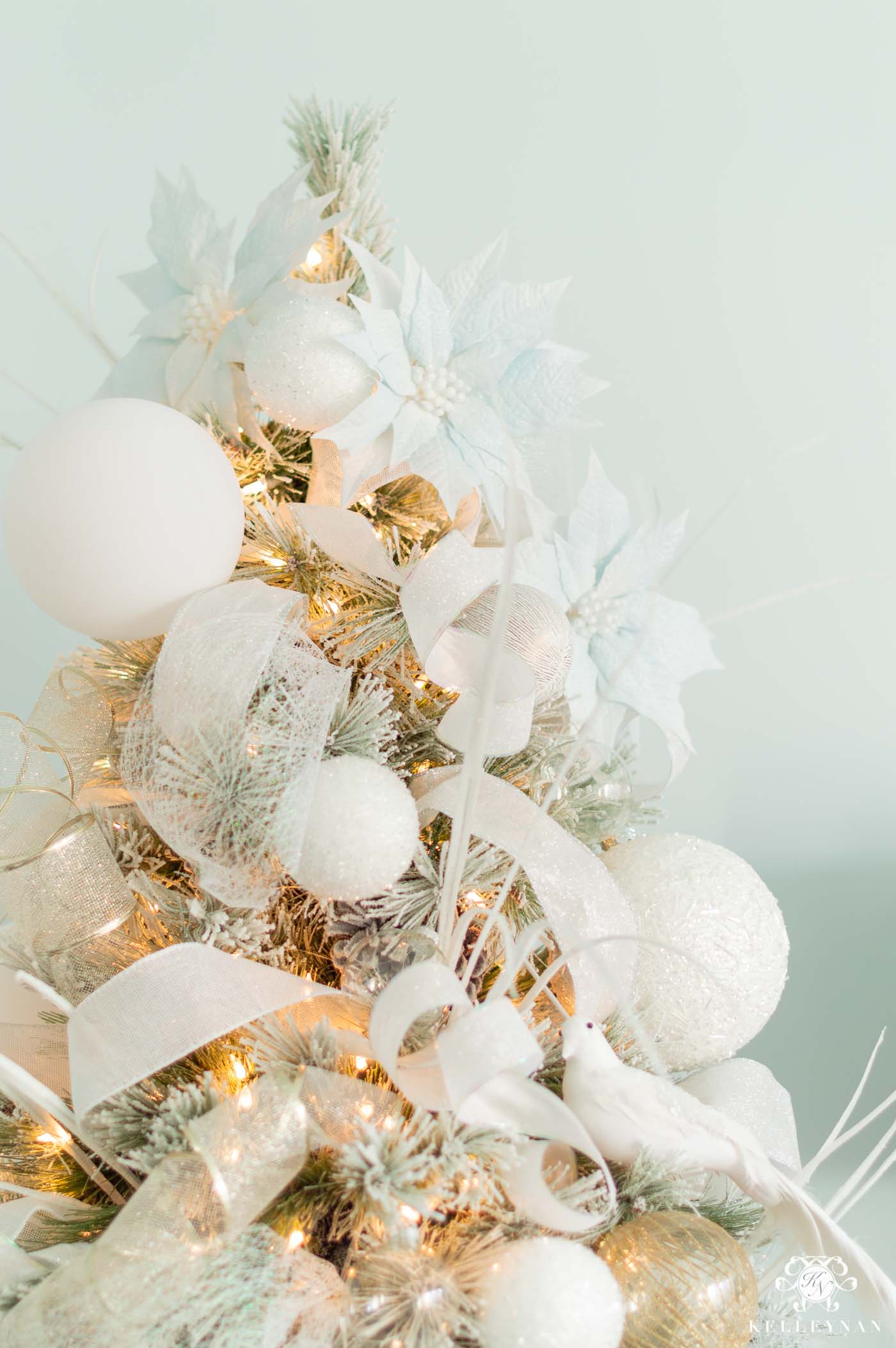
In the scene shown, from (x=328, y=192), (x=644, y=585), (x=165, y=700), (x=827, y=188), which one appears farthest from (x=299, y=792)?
(x=827, y=188)

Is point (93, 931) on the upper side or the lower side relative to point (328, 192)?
lower

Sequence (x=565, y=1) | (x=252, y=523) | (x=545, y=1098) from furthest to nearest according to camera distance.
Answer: (x=565, y=1) < (x=252, y=523) < (x=545, y=1098)

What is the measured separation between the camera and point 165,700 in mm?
423

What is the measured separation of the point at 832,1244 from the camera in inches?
16.5

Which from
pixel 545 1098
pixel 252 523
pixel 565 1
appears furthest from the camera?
pixel 565 1

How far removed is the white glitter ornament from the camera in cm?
45

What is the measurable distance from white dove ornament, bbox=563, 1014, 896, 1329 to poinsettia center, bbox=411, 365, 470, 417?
30 centimetres

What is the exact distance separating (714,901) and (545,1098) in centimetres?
20

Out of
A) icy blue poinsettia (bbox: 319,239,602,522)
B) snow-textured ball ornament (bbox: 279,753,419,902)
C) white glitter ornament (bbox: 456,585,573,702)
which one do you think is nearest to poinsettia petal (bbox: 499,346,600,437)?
icy blue poinsettia (bbox: 319,239,602,522)

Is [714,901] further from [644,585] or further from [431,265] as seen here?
[431,265]

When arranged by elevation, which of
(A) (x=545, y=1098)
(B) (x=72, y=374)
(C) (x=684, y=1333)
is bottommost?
(C) (x=684, y=1333)

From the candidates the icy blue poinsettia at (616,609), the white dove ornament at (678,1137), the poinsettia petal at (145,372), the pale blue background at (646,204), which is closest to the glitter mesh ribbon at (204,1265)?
the white dove ornament at (678,1137)

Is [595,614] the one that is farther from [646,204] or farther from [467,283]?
[646,204]

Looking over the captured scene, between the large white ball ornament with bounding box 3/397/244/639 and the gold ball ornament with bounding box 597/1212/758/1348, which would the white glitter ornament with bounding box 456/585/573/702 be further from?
the gold ball ornament with bounding box 597/1212/758/1348
